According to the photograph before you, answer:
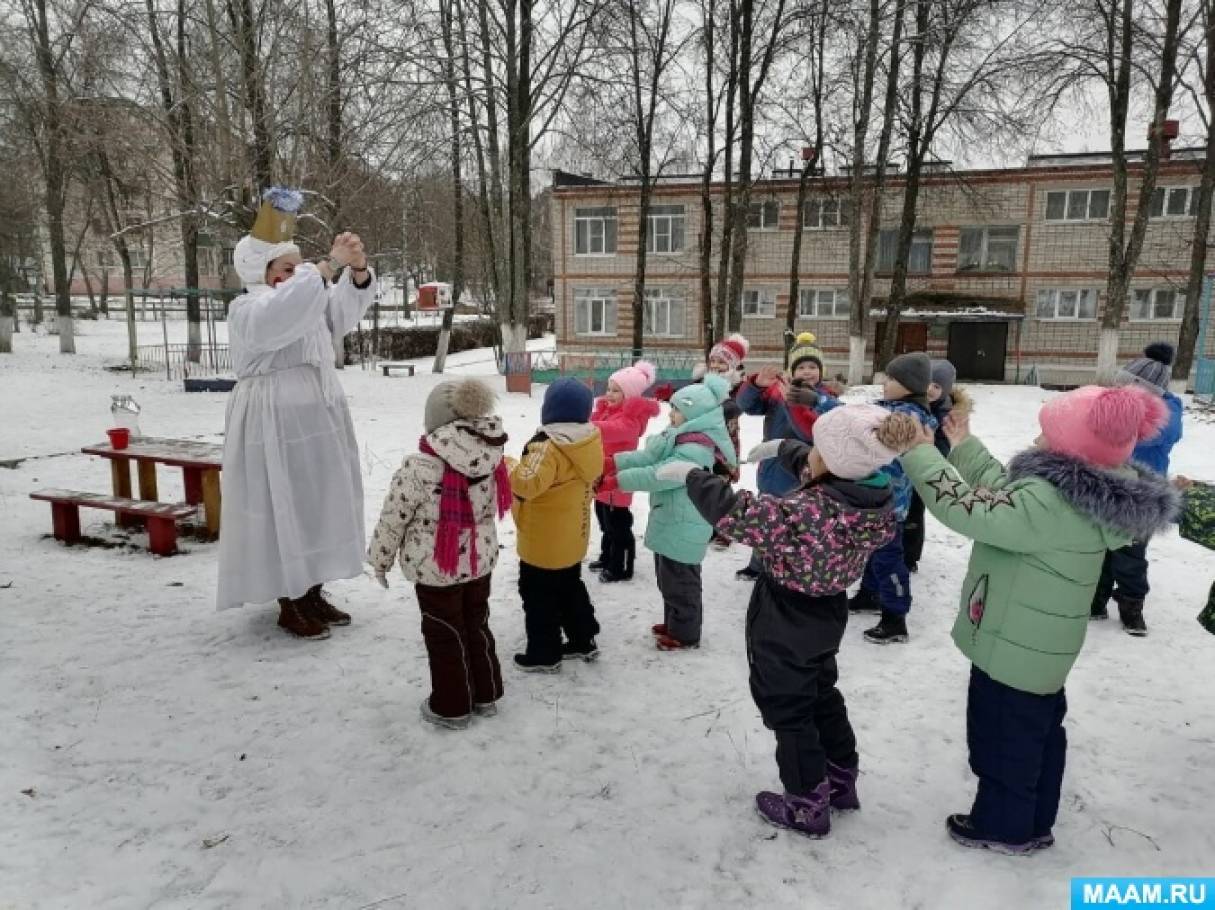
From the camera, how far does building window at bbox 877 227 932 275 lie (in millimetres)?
24281

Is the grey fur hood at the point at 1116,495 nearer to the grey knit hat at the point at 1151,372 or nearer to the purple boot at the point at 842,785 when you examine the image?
the purple boot at the point at 842,785

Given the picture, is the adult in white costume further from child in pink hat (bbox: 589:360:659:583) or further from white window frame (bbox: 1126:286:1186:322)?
white window frame (bbox: 1126:286:1186:322)

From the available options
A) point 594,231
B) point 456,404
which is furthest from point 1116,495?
point 594,231

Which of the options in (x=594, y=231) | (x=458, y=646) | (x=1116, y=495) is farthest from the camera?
(x=594, y=231)

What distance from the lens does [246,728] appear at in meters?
3.51

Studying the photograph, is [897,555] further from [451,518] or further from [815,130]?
[815,130]

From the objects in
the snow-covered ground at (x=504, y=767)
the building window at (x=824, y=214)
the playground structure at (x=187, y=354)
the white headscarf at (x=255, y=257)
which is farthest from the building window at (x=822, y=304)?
the white headscarf at (x=255, y=257)

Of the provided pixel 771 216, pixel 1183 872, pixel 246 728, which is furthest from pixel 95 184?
pixel 1183 872

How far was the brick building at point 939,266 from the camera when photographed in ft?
73.7

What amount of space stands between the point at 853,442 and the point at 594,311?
81.3ft

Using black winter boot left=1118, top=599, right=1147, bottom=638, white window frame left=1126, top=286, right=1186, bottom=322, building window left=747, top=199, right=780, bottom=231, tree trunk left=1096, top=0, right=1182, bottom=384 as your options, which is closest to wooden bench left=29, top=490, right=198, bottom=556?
black winter boot left=1118, top=599, right=1147, bottom=638

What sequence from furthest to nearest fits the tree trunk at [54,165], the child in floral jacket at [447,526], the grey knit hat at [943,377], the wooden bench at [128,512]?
the tree trunk at [54,165]
the wooden bench at [128,512]
the grey knit hat at [943,377]
the child in floral jacket at [447,526]

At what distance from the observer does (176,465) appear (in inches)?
244

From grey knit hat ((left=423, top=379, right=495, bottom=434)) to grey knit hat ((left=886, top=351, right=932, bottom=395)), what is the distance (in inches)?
94.0
